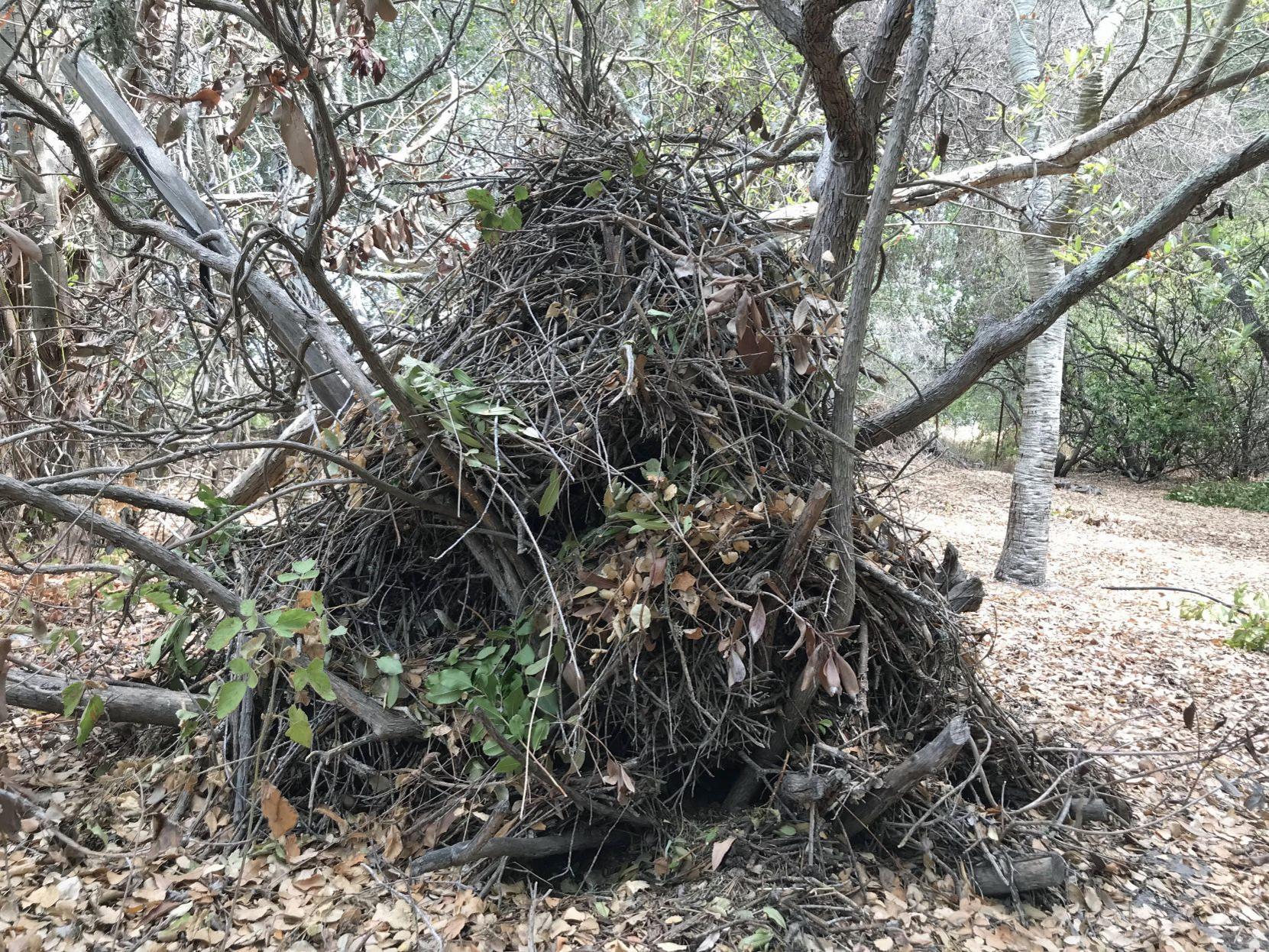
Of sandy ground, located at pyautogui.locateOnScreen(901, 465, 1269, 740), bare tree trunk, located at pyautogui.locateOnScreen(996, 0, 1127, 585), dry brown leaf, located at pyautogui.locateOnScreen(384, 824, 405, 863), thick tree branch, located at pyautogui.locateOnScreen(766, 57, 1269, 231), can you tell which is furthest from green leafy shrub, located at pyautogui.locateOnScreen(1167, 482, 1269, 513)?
dry brown leaf, located at pyautogui.locateOnScreen(384, 824, 405, 863)

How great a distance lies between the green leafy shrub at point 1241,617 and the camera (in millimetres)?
4605

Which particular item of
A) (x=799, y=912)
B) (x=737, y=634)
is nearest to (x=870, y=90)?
(x=737, y=634)

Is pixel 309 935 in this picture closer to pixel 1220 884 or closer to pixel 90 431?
pixel 90 431

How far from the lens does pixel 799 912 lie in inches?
80.1

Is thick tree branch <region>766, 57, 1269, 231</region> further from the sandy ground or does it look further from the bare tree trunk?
the bare tree trunk

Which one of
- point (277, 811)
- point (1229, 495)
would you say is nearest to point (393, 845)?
point (277, 811)

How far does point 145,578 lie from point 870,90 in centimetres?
261

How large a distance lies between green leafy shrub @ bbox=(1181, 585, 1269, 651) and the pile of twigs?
272 centimetres

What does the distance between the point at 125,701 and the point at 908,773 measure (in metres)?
2.30

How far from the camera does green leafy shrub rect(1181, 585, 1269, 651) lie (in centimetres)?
461

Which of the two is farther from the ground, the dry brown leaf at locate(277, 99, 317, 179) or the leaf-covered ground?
the dry brown leaf at locate(277, 99, 317, 179)

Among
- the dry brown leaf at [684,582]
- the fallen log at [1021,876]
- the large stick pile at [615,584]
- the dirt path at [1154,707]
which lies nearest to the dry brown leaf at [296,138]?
the large stick pile at [615,584]

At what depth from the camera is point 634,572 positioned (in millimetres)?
2066

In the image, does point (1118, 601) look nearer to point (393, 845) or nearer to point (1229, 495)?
point (393, 845)
